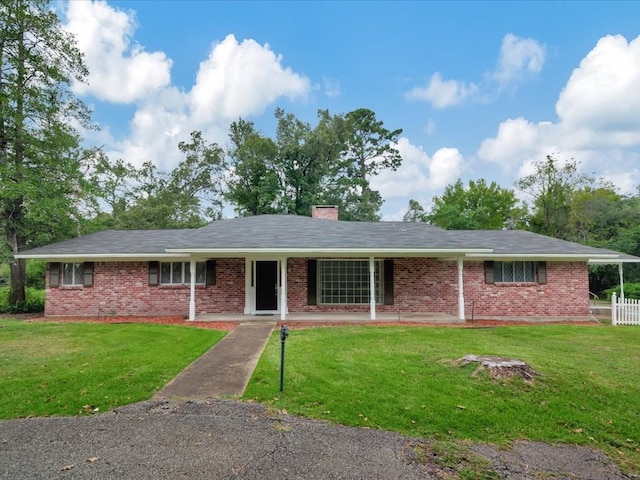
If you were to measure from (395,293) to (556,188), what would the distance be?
900 inches

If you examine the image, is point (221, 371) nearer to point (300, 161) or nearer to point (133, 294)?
point (133, 294)

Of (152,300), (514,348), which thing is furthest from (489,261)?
(152,300)

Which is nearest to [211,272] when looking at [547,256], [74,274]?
[74,274]

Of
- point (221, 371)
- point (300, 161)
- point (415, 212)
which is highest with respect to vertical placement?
point (300, 161)

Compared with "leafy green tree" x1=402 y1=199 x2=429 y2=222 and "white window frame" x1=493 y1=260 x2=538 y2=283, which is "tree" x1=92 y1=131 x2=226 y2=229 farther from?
"white window frame" x1=493 y1=260 x2=538 y2=283

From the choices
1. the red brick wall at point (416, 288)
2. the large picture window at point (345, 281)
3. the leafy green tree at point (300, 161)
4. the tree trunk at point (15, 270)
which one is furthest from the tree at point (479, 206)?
the tree trunk at point (15, 270)

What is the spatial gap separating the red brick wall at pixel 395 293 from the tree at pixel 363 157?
17453mm

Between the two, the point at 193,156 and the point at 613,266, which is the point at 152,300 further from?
the point at 613,266

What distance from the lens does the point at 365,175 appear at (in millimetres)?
33844

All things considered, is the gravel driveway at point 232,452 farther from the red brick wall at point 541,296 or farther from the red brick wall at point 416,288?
the red brick wall at point 541,296

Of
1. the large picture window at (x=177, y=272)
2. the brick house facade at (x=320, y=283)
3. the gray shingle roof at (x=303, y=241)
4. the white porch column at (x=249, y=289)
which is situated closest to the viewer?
the gray shingle roof at (x=303, y=241)

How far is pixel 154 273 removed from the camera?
43.1 ft

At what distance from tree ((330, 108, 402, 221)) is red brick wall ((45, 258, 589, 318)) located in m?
17.5

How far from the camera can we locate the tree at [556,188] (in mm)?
28422
